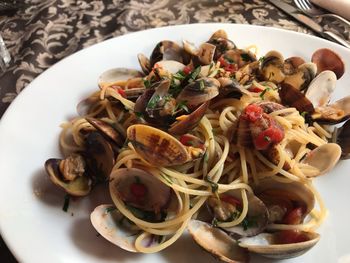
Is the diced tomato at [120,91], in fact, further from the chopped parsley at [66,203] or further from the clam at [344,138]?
the clam at [344,138]

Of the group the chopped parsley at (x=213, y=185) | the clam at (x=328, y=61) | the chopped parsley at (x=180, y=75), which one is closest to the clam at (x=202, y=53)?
the chopped parsley at (x=180, y=75)

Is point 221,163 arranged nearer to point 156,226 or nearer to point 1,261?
point 156,226

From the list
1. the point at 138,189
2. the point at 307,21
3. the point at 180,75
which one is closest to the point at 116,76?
the point at 180,75

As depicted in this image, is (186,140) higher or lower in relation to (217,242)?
higher

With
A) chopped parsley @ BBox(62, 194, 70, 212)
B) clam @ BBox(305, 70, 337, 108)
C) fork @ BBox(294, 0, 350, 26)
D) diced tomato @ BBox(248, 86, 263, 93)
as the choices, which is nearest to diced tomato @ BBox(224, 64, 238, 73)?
diced tomato @ BBox(248, 86, 263, 93)

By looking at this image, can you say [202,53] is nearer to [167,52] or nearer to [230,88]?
[167,52]
